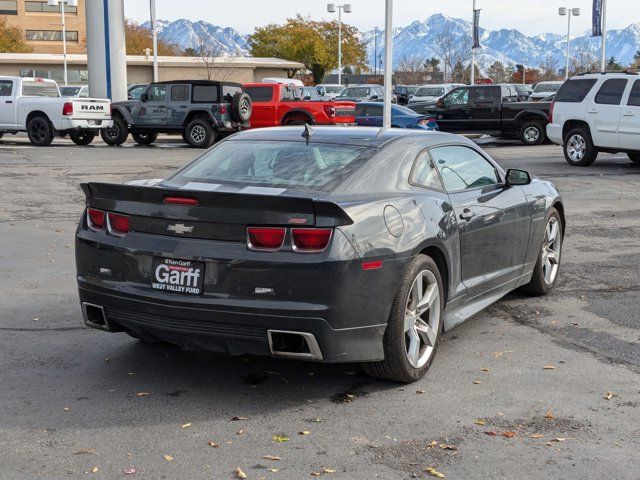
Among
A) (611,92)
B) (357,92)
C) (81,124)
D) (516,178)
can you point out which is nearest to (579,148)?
(611,92)

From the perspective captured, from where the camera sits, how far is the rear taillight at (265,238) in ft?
15.8

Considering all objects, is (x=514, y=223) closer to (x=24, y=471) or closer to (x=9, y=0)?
(x=24, y=471)

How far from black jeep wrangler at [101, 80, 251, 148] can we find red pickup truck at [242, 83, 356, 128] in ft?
4.52

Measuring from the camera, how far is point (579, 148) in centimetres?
1980

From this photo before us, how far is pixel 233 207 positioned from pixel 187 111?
21.1 metres

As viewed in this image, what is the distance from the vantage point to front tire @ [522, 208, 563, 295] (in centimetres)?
752

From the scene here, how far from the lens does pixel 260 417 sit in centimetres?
482

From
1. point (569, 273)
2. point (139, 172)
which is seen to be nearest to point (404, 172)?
point (569, 273)

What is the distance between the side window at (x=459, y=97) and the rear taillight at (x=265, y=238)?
24.2 metres

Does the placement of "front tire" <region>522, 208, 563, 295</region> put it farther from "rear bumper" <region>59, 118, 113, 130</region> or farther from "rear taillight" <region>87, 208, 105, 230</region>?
"rear bumper" <region>59, 118, 113, 130</region>

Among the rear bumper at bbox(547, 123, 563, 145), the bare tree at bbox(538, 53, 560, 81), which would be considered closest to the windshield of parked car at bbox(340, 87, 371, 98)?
the rear bumper at bbox(547, 123, 563, 145)

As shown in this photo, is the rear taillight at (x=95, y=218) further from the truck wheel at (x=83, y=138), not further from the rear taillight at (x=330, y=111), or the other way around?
the rear taillight at (x=330, y=111)

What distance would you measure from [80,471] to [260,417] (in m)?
1.04

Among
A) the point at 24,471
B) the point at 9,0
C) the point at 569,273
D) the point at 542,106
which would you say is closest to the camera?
the point at 24,471
